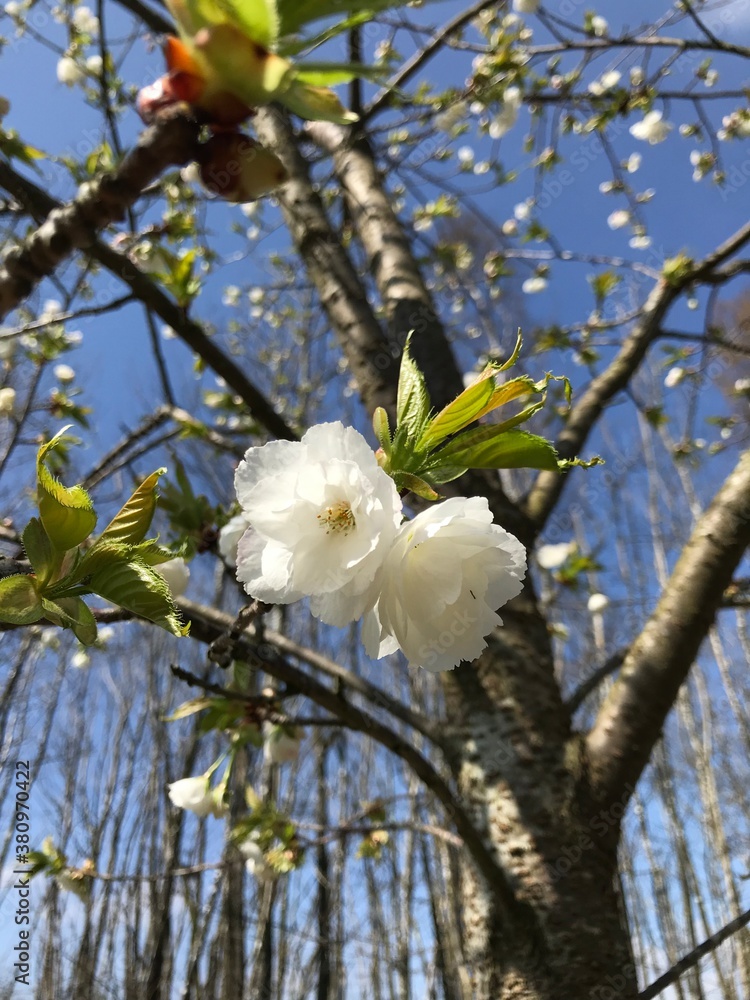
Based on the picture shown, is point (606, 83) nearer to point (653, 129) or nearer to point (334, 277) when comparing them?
point (653, 129)

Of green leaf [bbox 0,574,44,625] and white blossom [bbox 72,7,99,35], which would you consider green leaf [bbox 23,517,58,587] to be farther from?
white blossom [bbox 72,7,99,35]

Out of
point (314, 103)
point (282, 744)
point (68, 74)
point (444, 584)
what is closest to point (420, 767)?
point (282, 744)

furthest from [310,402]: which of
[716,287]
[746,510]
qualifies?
[746,510]

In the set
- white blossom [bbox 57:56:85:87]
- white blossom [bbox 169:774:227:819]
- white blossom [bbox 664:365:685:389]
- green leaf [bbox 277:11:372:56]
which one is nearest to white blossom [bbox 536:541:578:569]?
white blossom [bbox 664:365:685:389]

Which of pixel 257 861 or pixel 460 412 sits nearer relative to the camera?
pixel 460 412

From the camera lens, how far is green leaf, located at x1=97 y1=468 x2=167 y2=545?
0.38 m

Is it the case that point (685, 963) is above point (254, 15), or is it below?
below

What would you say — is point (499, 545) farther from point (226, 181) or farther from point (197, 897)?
point (197, 897)

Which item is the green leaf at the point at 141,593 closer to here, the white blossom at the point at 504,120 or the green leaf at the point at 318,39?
the green leaf at the point at 318,39

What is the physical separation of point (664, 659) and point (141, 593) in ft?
2.76

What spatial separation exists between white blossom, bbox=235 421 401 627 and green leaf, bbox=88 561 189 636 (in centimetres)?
6

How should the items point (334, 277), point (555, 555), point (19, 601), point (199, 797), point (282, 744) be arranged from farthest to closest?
point (555, 555) < point (334, 277) < point (282, 744) < point (199, 797) < point (19, 601)

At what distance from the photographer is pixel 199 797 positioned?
0.95 metres

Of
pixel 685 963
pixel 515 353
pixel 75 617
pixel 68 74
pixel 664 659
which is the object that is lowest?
pixel 685 963
